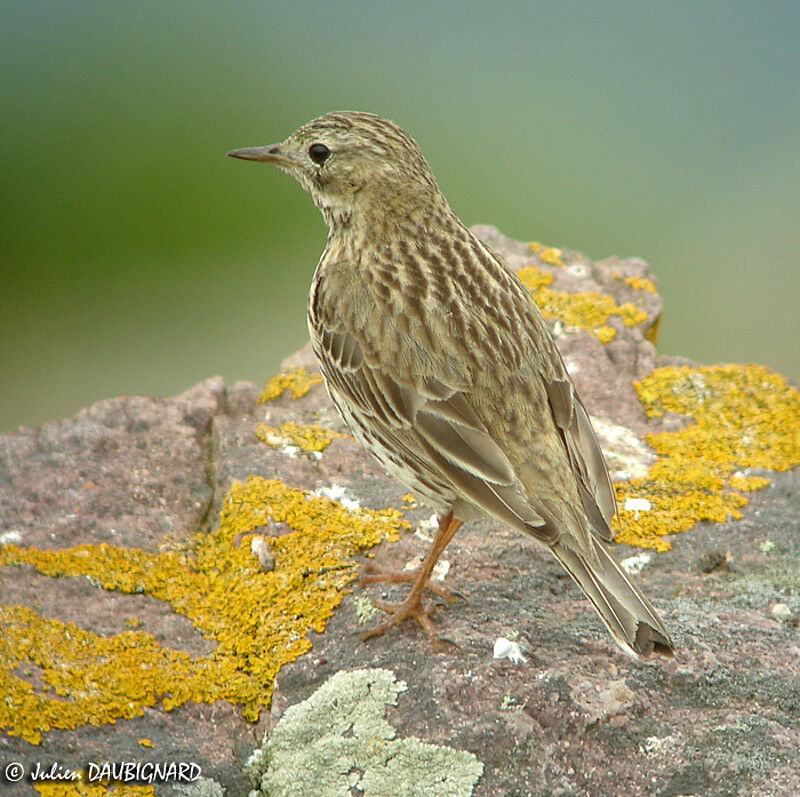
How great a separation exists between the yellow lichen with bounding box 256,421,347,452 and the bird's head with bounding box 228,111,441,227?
3.76ft

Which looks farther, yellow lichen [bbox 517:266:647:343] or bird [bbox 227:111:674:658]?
yellow lichen [bbox 517:266:647:343]

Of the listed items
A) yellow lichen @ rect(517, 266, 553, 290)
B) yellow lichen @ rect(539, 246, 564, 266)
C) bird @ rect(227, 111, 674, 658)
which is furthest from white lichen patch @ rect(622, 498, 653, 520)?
yellow lichen @ rect(539, 246, 564, 266)

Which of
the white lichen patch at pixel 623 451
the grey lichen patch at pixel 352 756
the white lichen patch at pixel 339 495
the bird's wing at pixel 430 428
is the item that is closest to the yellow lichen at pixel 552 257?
the white lichen patch at pixel 623 451

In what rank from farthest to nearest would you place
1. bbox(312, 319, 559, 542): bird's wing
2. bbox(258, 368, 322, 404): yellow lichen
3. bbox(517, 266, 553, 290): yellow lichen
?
bbox(517, 266, 553, 290): yellow lichen
bbox(258, 368, 322, 404): yellow lichen
bbox(312, 319, 559, 542): bird's wing

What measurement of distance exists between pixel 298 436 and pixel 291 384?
0.67m

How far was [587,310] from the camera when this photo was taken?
684 cm

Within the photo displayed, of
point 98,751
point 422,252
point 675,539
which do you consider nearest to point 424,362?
point 422,252

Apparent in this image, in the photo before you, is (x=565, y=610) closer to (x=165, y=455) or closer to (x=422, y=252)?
(x=422, y=252)

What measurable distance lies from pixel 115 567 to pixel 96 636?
0.50m

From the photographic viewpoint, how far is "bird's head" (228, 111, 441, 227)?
5.45 metres

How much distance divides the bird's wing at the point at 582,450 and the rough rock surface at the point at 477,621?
1.61 ft

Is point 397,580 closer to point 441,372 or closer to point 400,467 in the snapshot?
point 400,467

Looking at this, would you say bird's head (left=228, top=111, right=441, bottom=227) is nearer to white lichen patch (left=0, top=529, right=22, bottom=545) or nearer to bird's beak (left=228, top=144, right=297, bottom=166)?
bird's beak (left=228, top=144, right=297, bottom=166)

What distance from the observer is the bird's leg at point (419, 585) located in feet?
15.0
